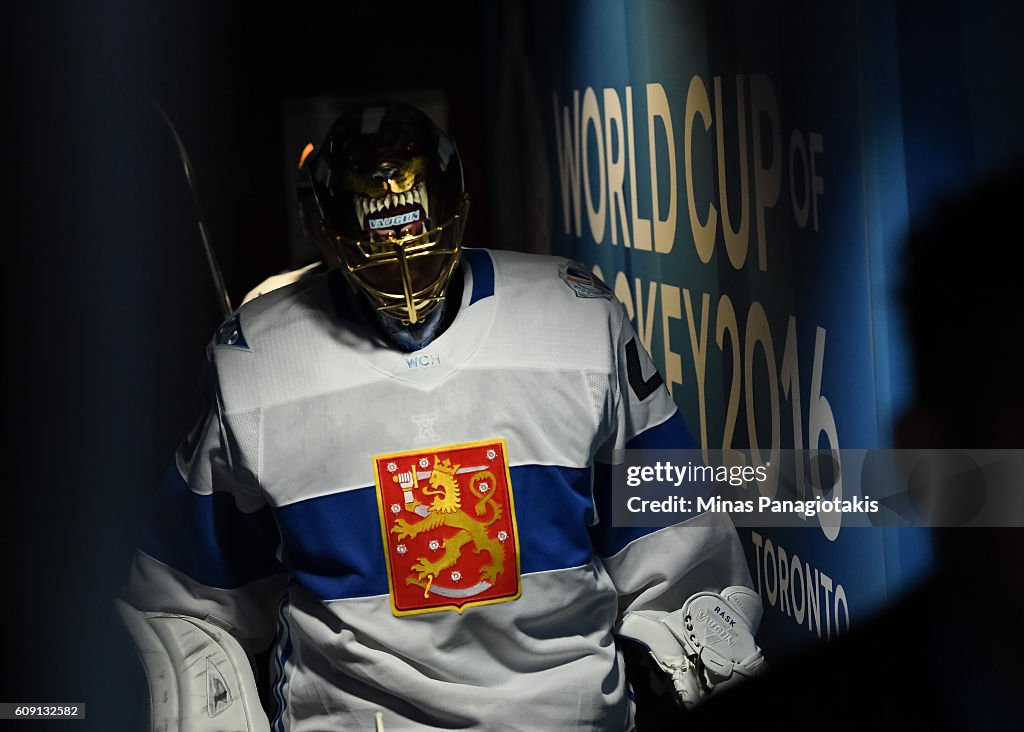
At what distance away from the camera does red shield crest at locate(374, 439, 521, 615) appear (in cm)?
138

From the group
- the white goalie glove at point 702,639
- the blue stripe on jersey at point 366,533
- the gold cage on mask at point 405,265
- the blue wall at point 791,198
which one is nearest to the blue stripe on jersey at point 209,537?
the blue stripe on jersey at point 366,533

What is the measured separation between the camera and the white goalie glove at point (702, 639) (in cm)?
142

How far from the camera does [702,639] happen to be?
56.9 inches

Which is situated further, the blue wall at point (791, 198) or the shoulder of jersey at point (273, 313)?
the shoulder of jersey at point (273, 313)

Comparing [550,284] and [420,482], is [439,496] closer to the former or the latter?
[420,482]

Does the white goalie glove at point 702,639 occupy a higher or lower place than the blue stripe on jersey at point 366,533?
lower

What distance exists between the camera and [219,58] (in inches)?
156

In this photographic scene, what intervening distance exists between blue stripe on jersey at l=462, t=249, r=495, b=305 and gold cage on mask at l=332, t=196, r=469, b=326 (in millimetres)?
72

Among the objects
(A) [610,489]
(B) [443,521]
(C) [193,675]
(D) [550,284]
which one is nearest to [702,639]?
(A) [610,489]

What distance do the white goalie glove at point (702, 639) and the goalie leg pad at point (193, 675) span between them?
0.45 metres

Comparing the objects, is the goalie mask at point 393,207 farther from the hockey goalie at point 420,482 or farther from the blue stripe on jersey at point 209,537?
the blue stripe on jersey at point 209,537

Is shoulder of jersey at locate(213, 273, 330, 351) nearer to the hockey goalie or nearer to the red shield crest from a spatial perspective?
the hockey goalie

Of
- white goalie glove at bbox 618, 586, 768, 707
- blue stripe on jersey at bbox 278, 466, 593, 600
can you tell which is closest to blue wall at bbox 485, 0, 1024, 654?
white goalie glove at bbox 618, 586, 768, 707

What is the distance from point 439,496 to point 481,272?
11.3 inches
